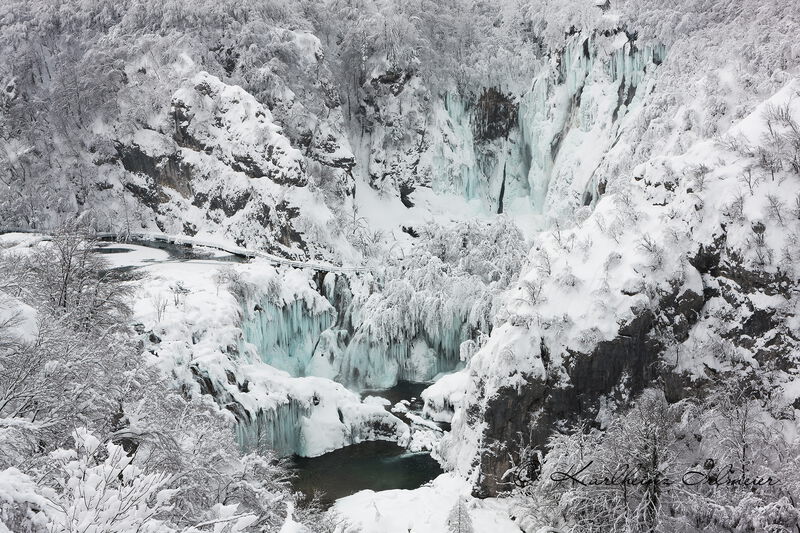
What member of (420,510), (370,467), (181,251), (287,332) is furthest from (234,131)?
(420,510)

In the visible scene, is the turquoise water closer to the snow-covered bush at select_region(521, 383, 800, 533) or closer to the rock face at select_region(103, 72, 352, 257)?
the snow-covered bush at select_region(521, 383, 800, 533)

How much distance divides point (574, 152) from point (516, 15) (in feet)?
59.8

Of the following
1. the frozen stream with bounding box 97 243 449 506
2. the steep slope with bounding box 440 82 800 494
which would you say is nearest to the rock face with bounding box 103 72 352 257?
the frozen stream with bounding box 97 243 449 506

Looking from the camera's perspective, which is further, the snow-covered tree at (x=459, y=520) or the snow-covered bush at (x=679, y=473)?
the snow-covered tree at (x=459, y=520)

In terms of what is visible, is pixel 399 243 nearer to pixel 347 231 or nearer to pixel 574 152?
pixel 347 231

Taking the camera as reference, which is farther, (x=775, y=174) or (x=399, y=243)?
(x=399, y=243)

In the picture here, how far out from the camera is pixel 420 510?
21062mm

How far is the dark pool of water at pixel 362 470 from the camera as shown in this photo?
25922 mm

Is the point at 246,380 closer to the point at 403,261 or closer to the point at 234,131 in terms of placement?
the point at 403,261

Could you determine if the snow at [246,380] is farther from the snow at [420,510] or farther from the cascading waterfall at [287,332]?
the snow at [420,510]

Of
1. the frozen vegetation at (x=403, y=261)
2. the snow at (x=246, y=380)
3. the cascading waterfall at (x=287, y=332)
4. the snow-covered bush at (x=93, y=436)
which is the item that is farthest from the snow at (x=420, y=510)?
the cascading waterfall at (x=287, y=332)

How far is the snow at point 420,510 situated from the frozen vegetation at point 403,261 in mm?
149

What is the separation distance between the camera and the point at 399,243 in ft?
155

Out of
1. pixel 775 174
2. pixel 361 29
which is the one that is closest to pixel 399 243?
pixel 361 29
